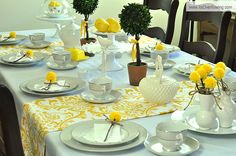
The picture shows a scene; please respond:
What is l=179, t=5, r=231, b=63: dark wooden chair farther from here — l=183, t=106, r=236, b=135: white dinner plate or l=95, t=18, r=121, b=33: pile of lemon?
l=183, t=106, r=236, b=135: white dinner plate

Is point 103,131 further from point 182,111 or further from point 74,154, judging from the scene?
point 182,111

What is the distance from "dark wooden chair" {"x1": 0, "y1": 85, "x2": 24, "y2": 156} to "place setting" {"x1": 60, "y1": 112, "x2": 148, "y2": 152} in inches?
4.9

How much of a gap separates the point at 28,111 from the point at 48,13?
130 cm

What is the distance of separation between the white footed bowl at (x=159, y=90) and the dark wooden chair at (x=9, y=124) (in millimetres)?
→ 455

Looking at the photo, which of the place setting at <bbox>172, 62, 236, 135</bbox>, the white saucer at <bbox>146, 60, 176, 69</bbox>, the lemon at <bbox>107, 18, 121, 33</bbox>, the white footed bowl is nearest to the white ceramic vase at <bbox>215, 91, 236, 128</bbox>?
the place setting at <bbox>172, 62, 236, 135</bbox>

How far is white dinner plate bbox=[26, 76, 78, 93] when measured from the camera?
4.86 feet

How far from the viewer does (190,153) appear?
1.02 metres

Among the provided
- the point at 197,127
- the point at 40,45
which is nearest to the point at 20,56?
the point at 40,45

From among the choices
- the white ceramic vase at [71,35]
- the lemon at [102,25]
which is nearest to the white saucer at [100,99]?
the lemon at [102,25]

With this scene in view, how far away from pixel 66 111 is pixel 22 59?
0.66 m

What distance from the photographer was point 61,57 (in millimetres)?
1815

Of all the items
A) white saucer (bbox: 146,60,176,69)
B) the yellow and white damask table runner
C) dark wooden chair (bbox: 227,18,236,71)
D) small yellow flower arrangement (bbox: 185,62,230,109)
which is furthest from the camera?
dark wooden chair (bbox: 227,18,236,71)

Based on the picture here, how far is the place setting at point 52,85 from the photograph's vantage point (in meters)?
1.47

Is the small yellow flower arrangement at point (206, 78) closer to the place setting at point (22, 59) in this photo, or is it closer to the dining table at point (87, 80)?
the dining table at point (87, 80)
